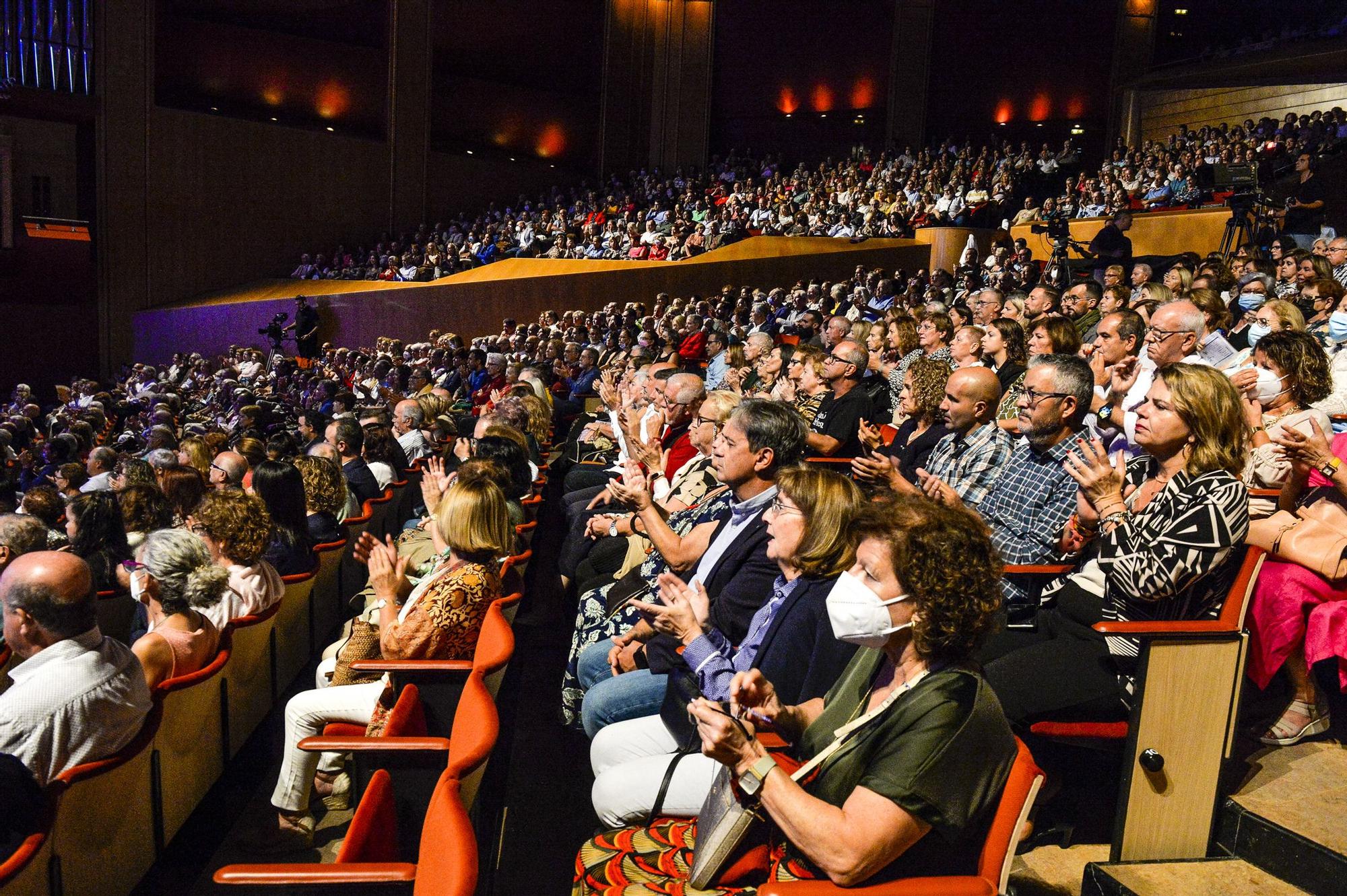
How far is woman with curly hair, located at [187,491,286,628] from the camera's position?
3164 mm

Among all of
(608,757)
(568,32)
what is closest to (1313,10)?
(568,32)

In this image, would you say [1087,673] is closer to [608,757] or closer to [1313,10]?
[608,757]

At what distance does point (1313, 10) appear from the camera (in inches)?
608

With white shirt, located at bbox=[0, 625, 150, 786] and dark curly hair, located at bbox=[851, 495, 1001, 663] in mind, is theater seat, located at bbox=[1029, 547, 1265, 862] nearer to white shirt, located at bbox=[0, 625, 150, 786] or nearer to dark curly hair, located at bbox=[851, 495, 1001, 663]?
dark curly hair, located at bbox=[851, 495, 1001, 663]

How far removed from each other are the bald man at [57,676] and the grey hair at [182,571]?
0.39m

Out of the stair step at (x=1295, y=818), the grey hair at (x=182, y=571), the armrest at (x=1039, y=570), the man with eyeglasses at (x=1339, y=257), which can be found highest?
the man with eyeglasses at (x=1339, y=257)

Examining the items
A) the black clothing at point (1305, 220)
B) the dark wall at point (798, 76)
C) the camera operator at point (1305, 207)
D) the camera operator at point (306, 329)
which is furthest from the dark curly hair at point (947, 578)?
the dark wall at point (798, 76)

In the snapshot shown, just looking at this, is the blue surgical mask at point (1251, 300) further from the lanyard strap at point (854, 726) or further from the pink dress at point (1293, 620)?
the lanyard strap at point (854, 726)

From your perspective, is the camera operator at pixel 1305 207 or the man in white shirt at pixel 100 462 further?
the camera operator at pixel 1305 207

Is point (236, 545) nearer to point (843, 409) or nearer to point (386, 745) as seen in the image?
point (386, 745)

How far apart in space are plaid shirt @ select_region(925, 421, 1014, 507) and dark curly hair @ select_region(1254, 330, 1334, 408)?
2.58ft

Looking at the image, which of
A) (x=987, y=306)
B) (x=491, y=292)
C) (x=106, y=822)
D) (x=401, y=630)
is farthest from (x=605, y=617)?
(x=491, y=292)

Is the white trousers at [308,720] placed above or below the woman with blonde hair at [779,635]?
below

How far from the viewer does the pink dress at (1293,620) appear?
8.25 feet
